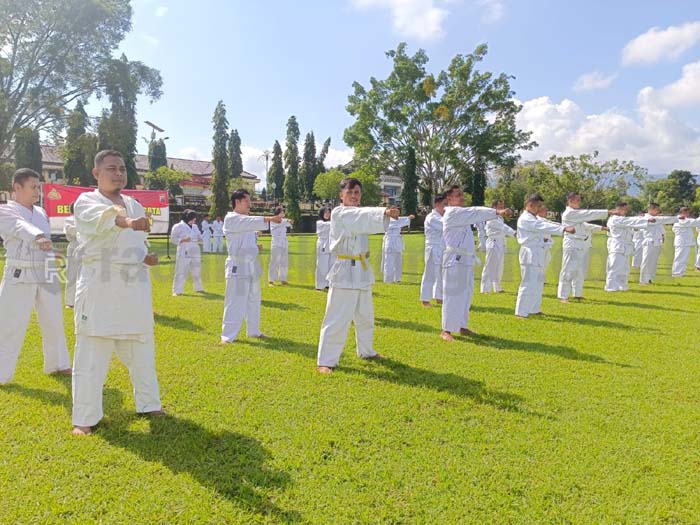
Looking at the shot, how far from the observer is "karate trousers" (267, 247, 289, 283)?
12.8m

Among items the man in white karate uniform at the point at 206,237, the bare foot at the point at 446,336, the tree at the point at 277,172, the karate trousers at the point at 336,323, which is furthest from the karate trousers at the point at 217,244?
the tree at the point at 277,172

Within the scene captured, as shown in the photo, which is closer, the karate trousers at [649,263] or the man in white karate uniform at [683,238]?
the karate trousers at [649,263]

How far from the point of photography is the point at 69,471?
132 inches

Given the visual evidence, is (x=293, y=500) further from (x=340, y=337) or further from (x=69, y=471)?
(x=340, y=337)

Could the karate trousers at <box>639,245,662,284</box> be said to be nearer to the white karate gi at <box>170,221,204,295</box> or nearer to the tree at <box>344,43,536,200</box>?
the white karate gi at <box>170,221,204,295</box>

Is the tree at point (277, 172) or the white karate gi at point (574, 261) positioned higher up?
the tree at point (277, 172)

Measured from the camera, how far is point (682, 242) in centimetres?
1459

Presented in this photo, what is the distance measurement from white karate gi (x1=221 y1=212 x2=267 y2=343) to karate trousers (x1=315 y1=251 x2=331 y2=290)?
459cm

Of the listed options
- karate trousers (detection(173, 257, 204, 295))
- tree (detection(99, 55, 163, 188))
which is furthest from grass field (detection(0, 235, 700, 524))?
tree (detection(99, 55, 163, 188))

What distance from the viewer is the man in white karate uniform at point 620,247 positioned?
11.7 metres

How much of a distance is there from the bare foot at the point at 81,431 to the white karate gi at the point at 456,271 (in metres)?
4.88

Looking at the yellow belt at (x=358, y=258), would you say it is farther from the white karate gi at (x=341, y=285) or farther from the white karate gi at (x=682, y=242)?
the white karate gi at (x=682, y=242)

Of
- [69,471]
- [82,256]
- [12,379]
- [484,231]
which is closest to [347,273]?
[82,256]

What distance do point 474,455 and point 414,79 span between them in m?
40.7
